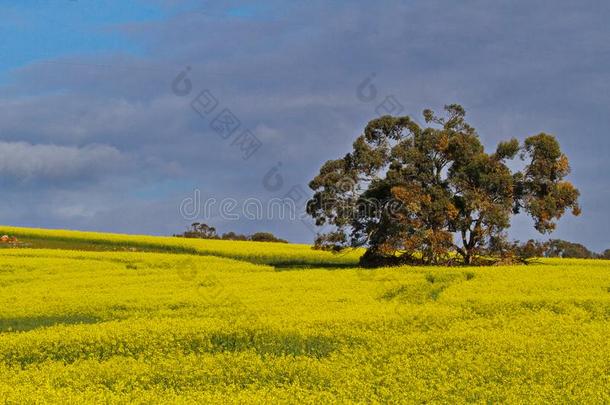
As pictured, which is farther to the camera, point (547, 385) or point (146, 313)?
point (146, 313)

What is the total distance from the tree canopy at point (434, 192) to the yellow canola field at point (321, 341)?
9.23 m

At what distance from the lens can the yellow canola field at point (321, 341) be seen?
15.7 meters

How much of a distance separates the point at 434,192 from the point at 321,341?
80.7ft

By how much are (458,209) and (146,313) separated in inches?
918

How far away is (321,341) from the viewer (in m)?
20.7

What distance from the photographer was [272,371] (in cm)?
1762

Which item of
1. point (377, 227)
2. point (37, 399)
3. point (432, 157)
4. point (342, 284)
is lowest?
point (37, 399)

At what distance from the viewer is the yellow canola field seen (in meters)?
15.7

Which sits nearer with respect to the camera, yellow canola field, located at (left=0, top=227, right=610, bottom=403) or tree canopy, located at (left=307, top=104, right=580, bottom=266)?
yellow canola field, located at (left=0, top=227, right=610, bottom=403)

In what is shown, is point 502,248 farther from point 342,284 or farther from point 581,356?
point 581,356

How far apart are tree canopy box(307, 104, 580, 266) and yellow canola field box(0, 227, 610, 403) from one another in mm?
9226

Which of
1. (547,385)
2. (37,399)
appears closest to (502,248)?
(547,385)

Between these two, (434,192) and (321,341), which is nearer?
(321,341)

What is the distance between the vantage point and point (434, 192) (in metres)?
43.9
